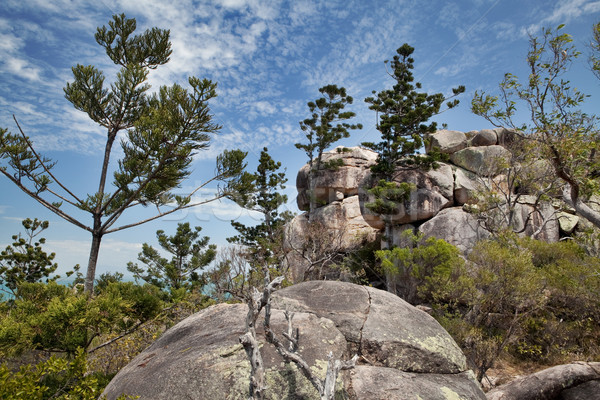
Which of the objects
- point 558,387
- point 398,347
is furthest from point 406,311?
point 558,387

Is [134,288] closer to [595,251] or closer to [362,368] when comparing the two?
[362,368]

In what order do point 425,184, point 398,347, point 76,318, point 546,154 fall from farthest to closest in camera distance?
point 425,184 < point 546,154 < point 76,318 < point 398,347

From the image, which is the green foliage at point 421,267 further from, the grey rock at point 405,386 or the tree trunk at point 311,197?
the grey rock at point 405,386

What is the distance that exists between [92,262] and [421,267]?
13.4m

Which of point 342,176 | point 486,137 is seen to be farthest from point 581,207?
point 486,137

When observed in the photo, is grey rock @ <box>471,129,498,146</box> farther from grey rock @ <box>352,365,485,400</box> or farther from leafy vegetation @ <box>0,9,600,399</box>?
grey rock @ <box>352,365,485,400</box>

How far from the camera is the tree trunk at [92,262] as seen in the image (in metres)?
9.44

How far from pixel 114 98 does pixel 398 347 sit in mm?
11014

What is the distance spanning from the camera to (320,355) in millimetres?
4383

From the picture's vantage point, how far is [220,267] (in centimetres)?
1816

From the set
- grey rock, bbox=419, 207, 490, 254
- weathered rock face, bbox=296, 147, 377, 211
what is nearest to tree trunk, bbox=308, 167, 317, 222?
weathered rock face, bbox=296, 147, 377, 211

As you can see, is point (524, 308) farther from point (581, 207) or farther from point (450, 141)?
point (450, 141)

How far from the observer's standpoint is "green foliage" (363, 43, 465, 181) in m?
23.7

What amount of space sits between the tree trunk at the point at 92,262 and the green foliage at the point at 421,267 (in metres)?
12.5
